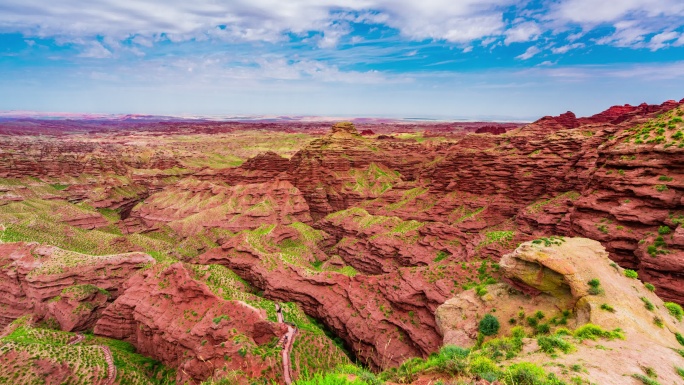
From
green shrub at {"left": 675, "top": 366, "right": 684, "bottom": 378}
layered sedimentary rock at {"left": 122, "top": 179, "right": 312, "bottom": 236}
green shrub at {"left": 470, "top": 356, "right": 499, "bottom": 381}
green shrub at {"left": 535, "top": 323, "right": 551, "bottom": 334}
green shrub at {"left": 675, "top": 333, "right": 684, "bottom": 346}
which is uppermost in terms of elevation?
green shrub at {"left": 470, "top": 356, "right": 499, "bottom": 381}

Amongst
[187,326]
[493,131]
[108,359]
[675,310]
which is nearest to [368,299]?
[187,326]

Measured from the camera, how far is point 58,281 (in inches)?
1420

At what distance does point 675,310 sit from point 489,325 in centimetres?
1171

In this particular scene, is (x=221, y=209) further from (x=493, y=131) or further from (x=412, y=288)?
(x=493, y=131)

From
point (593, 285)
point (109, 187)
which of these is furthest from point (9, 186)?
point (593, 285)

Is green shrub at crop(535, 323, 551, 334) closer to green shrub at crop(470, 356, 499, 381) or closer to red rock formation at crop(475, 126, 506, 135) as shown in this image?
green shrub at crop(470, 356, 499, 381)

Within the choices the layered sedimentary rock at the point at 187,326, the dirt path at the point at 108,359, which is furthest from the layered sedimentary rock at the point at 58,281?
the layered sedimentary rock at the point at 187,326

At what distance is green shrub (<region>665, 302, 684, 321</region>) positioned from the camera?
20234 millimetres

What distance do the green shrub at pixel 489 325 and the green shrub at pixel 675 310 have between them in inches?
421

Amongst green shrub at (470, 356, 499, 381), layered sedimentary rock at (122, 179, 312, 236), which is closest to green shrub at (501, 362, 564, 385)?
green shrub at (470, 356, 499, 381)

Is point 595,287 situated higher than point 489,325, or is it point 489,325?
point 595,287

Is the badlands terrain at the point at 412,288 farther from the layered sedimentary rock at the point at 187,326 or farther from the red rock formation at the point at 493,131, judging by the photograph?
the red rock formation at the point at 493,131

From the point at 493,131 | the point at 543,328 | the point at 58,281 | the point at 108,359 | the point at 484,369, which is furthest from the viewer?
the point at 493,131

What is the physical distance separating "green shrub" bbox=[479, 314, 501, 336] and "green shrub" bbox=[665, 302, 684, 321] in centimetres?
1068
